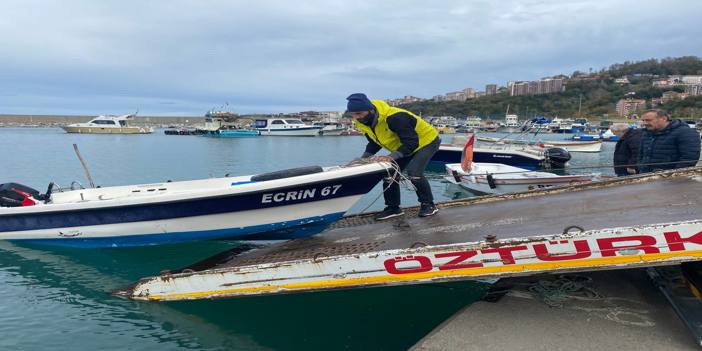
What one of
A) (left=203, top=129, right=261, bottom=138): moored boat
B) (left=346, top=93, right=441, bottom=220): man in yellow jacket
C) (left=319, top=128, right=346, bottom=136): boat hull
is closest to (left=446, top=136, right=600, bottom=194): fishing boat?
(left=346, top=93, right=441, bottom=220): man in yellow jacket

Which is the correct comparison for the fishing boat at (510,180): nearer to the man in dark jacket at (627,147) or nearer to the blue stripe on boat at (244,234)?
the man in dark jacket at (627,147)

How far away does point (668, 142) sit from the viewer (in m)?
7.04

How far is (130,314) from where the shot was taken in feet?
19.8

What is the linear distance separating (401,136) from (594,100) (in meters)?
126

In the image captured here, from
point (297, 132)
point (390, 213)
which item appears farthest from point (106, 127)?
point (390, 213)

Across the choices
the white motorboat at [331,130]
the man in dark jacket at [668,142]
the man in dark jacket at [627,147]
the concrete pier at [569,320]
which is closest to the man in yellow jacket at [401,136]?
the concrete pier at [569,320]

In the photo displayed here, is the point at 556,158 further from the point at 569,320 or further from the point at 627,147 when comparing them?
the point at 569,320

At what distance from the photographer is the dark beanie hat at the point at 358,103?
5.73m

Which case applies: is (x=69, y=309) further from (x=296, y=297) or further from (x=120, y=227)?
(x=296, y=297)

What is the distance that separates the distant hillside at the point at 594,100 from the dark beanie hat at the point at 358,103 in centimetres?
8384

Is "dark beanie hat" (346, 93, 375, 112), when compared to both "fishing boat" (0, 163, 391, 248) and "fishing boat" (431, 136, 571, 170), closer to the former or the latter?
"fishing boat" (0, 163, 391, 248)

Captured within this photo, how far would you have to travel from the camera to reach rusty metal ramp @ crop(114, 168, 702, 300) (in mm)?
3768

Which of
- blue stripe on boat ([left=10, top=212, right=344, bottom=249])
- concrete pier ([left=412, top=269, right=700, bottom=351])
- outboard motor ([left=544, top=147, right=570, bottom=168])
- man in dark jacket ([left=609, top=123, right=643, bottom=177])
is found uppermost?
man in dark jacket ([left=609, top=123, right=643, bottom=177])

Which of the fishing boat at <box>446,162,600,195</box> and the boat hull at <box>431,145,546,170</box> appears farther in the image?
the boat hull at <box>431,145,546,170</box>
